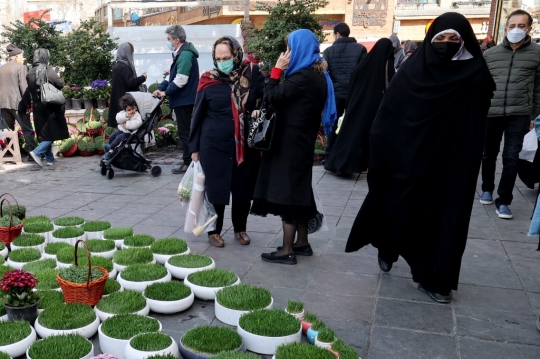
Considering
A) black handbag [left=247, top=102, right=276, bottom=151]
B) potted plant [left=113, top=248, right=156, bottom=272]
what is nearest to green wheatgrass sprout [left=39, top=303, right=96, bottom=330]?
potted plant [left=113, top=248, right=156, bottom=272]

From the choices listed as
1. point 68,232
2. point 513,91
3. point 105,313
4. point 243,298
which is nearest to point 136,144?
point 68,232

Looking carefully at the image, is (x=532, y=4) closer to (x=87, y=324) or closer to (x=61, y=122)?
(x=61, y=122)

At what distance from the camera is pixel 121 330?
2840 millimetres

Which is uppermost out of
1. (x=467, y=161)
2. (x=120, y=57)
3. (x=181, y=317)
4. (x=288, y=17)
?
(x=288, y=17)

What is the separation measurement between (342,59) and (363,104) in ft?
4.95

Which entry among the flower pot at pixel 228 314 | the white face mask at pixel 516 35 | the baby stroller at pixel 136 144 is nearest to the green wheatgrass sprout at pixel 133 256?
the flower pot at pixel 228 314

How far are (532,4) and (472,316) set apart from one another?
8346mm

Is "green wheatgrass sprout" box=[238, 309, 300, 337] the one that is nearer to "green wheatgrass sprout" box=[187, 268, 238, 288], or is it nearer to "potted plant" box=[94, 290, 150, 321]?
"green wheatgrass sprout" box=[187, 268, 238, 288]

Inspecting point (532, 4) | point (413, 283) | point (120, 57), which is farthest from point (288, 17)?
point (413, 283)

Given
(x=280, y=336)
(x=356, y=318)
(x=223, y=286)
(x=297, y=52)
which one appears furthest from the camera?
(x=297, y=52)

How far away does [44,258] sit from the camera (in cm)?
401

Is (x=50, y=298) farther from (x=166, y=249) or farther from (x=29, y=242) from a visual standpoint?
(x=29, y=242)

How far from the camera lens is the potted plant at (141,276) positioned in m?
3.53

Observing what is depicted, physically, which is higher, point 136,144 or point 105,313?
point 136,144
